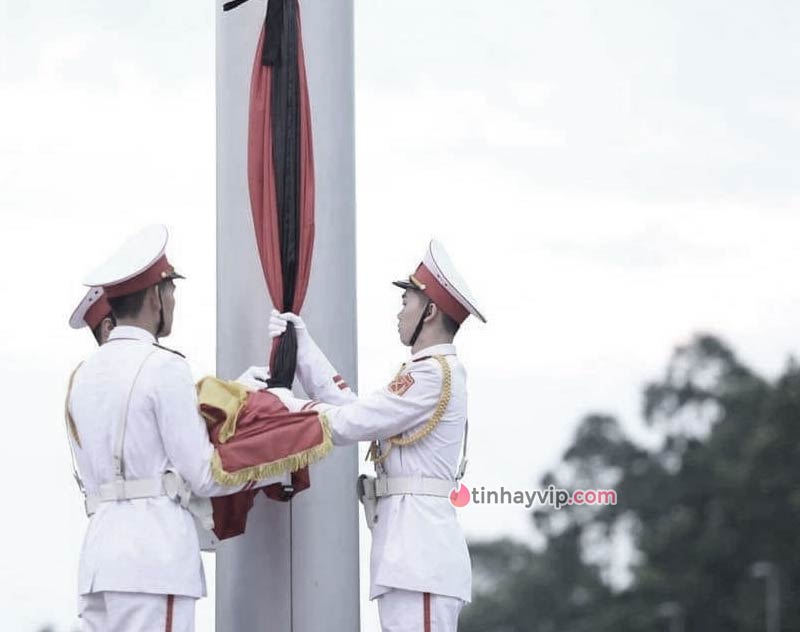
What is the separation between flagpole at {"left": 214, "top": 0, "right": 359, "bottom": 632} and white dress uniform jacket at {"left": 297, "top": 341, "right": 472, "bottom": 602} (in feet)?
2.15

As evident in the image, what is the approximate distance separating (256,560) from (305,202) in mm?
1734

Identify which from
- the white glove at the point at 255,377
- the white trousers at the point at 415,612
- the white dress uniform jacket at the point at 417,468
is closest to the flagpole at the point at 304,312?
the white glove at the point at 255,377

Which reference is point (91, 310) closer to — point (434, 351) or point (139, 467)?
point (139, 467)

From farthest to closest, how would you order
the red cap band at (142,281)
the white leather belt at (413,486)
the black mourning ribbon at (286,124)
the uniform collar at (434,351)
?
1. the black mourning ribbon at (286,124)
2. the uniform collar at (434,351)
3. the white leather belt at (413,486)
4. the red cap band at (142,281)

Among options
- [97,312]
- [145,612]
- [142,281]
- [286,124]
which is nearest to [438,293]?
[286,124]

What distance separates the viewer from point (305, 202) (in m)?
8.51

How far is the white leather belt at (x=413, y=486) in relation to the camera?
7.85m

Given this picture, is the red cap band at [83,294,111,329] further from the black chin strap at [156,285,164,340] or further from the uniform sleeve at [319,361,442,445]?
the uniform sleeve at [319,361,442,445]

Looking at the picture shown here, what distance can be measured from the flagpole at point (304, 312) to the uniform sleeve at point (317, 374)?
45 centimetres

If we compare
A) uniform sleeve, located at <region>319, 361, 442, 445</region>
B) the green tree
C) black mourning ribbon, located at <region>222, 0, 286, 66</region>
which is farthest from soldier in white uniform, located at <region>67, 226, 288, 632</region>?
the green tree

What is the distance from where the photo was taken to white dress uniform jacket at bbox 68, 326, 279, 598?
23.4ft

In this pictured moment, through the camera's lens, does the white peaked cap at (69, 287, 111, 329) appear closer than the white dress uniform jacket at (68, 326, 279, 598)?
No

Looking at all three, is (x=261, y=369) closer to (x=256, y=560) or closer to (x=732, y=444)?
(x=256, y=560)

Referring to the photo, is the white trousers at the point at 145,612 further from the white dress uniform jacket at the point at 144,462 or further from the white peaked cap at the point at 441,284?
the white peaked cap at the point at 441,284
